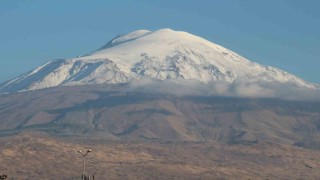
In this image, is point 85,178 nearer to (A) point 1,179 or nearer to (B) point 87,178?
→ (B) point 87,178

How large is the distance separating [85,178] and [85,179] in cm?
51

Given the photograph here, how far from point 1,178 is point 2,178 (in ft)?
0.81

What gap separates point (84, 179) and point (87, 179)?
1413mm

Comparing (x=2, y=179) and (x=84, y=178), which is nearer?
(x=2, y=179)

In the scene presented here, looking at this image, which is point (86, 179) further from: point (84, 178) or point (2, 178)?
point (2, 178)

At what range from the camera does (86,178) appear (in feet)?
411

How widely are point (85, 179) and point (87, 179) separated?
119cm

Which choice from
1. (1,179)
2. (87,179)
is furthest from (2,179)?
(87,179)

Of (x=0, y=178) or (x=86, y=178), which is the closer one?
(x=0, y=178)

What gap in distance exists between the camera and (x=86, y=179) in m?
124

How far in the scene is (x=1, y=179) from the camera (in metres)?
118

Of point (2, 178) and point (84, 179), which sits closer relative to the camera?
point (2, 178)

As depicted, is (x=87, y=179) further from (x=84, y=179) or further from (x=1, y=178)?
(x=1, y=178)

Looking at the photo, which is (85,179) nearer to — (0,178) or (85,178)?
(85,178)
